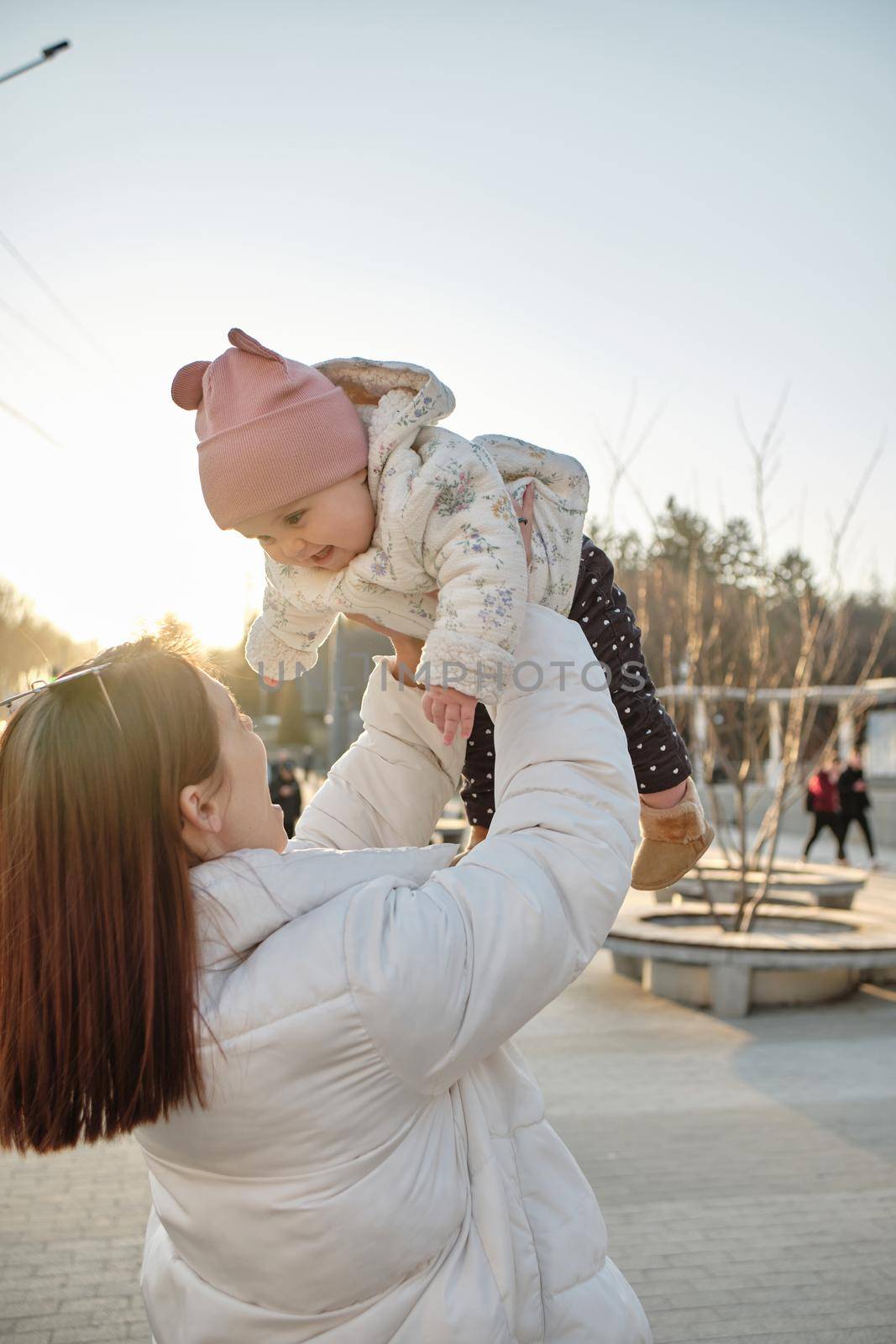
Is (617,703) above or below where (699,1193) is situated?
above

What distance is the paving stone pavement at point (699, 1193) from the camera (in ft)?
11.0

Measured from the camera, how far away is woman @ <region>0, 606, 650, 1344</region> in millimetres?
1226

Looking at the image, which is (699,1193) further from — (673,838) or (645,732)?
(645,732)

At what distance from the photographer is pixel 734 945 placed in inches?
288

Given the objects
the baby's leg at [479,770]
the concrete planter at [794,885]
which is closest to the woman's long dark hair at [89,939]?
the baby's leg at [479,770]

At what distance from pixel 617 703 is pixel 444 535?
1.80 feet

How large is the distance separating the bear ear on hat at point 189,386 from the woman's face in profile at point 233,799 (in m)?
0.74

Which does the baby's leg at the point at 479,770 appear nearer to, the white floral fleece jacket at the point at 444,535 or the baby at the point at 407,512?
the baby at the point at 407,512

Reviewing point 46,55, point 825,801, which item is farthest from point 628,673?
point 825,801

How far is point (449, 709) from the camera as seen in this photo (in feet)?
5.53

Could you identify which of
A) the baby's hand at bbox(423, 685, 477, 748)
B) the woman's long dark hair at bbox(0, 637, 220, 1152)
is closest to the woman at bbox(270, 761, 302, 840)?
the baby's hand at bbox(423, 685, 477, 748)

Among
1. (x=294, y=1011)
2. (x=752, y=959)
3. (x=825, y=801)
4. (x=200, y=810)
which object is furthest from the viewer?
(x=825, y=801)

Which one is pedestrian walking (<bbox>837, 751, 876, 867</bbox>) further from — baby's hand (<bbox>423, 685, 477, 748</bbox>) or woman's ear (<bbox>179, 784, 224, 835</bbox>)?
woman's ear (<bbox>179, 784, 224, 835</bbox>)

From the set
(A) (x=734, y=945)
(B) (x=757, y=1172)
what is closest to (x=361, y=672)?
(A) (x=734, y=945)
